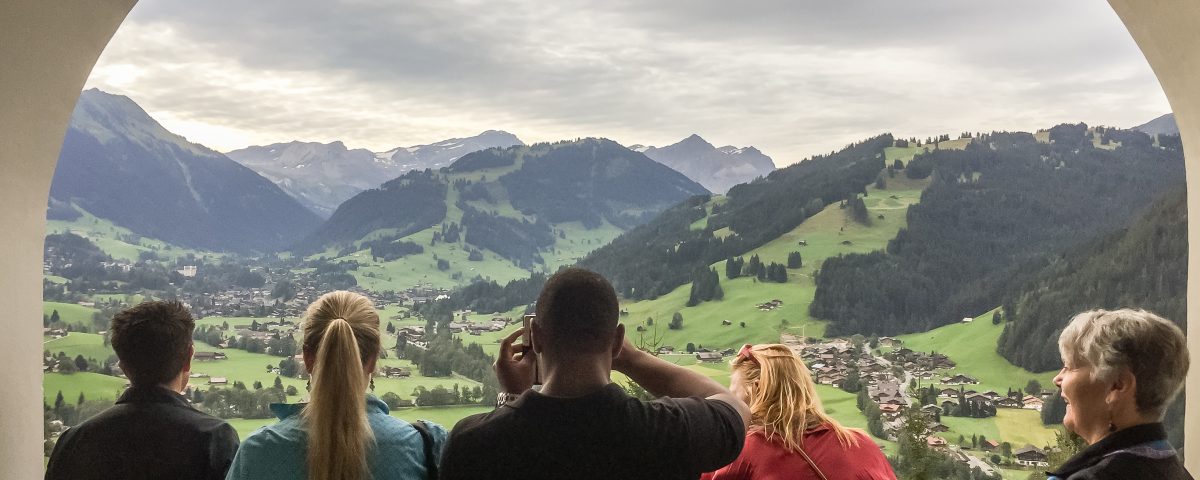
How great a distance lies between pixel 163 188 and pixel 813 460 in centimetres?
1962

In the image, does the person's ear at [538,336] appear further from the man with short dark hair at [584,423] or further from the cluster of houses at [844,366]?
the cluster of houses at [844,366]

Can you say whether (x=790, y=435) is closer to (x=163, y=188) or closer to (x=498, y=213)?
(x=163, y=188)

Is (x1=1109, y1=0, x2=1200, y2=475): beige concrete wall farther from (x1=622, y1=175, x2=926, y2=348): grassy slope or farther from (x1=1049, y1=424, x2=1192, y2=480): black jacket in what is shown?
(x1=622, y1=175, x2=926, y2=348): grassy slope

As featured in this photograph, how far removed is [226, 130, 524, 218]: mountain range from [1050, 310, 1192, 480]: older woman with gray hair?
20.1m

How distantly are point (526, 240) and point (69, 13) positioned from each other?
2632 cm

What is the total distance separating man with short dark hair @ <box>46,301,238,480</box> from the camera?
1824 mm

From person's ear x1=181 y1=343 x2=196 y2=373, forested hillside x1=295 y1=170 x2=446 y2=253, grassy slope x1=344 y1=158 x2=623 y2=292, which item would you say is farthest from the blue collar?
forested hillside x1=295 y1=170 x2=446 y2=253

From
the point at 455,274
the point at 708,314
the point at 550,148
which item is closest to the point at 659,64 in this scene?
the point at 708,314

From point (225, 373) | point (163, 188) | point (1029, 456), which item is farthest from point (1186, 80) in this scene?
point (163, 188)

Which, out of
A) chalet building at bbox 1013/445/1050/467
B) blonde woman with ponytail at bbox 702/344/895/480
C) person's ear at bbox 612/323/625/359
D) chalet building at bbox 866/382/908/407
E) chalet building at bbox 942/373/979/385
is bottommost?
chalet building at bbox 942/373/979/385

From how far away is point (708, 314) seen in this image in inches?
502

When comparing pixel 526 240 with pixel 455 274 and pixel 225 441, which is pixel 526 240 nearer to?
pixel 455 274

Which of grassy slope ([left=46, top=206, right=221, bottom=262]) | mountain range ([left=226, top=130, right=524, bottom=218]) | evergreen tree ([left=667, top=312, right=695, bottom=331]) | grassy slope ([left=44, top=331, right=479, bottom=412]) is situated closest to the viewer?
grassy slope ([left=44, top=331, right=479, bottom=412])

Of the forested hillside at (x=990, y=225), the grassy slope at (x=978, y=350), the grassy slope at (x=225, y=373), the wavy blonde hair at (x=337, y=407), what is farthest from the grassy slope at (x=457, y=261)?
the wavy blonde hair at (x=337, y=407)
